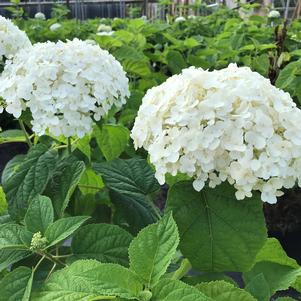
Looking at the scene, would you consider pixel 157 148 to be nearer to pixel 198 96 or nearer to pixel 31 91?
pixel 198 96

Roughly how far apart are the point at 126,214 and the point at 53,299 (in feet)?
1.36

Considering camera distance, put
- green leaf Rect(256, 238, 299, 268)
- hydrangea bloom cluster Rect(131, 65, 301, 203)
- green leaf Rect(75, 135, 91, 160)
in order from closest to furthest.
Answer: hydrangea bloom cluster Rect(131, 65, 301, 203) < green leaf Rect(256, 238, 299, 268) < green leaf Rect(75, 135, 91, 160)

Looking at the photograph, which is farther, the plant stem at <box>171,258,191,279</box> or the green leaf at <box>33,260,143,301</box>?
the plant stem at <box>171,258,191,279</box>

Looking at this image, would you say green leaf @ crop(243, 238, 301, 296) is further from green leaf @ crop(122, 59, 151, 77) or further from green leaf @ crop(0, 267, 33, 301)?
green leaf @ crop(122, 59, 151, 77)

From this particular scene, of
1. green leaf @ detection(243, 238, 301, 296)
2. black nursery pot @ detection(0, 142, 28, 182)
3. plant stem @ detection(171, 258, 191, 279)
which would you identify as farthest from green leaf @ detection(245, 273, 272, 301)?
black nursery pot @ detection(0, 142, 28, 182)

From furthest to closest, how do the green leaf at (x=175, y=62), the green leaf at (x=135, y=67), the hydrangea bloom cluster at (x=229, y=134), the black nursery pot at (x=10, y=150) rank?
1. the black nursery pot at (x=10, y=150)
2. the green leaf at (x=175, y=62)
3. the green leaf at (x=135, y=67)
4. the hydrangea bloom cluster at (x=229, y=134)

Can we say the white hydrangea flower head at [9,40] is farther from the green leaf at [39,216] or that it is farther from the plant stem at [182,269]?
the plant stem at [182,269]

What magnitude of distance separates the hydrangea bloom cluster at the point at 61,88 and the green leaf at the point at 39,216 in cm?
18

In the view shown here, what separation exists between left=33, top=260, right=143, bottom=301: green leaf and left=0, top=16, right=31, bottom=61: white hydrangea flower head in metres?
0.72

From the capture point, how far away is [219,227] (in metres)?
0.89

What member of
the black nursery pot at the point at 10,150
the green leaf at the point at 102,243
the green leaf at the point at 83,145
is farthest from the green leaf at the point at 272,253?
the black nursery pot at the point at 10,150

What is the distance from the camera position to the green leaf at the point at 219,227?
88 cm

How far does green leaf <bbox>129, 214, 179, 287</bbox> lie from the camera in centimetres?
74

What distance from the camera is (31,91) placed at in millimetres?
1062
